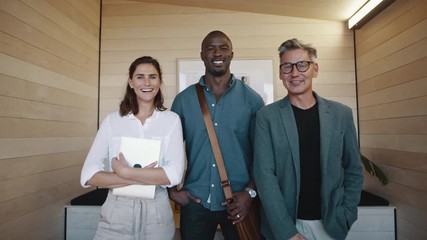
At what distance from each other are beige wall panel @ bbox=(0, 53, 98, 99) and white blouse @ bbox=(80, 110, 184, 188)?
84 cm

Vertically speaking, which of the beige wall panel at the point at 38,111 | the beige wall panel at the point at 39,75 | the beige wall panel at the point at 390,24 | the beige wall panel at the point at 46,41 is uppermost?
the beige wall panel at the point at 390,24

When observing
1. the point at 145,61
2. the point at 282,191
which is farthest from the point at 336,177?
the point at 145,61

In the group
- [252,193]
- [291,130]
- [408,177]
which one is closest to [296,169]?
[291,130]

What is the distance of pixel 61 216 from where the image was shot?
90.7 inches

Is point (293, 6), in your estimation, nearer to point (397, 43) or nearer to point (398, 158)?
point (397, 43)

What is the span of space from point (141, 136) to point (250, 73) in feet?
6.03

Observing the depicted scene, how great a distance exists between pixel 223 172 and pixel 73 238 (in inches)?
63.2

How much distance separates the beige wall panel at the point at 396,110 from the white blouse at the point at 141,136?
1.67 metres

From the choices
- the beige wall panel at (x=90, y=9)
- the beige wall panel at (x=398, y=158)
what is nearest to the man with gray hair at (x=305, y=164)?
the beige wall panel at (x=398, y=158)

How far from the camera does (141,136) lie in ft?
4.57

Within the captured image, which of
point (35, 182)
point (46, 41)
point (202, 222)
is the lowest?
point (202, 222)

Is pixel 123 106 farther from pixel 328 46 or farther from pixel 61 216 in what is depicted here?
pixel 328 46

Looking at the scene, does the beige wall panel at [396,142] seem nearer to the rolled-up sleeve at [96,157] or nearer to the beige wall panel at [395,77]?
the beige wall panel at [395,77]

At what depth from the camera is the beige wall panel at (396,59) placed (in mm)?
1939
